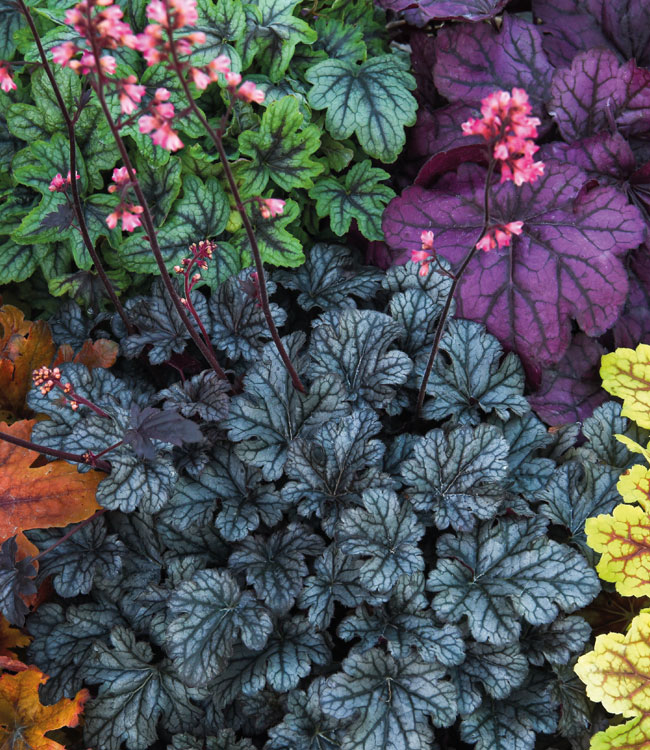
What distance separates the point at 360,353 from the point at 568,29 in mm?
1261

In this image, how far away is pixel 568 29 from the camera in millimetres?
2096

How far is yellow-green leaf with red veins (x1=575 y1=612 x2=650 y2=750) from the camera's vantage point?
138cm

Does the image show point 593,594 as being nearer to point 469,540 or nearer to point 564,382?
point 469,540

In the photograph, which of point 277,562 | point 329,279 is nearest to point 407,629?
point 277,562

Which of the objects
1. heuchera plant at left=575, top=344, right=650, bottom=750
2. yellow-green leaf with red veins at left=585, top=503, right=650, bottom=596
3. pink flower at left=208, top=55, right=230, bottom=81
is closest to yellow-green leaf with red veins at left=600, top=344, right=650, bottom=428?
heuchera plant at left=575, top=344, right=650, bottom=750

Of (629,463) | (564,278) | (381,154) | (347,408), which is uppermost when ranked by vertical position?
(381,154)

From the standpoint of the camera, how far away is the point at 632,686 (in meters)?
1.40

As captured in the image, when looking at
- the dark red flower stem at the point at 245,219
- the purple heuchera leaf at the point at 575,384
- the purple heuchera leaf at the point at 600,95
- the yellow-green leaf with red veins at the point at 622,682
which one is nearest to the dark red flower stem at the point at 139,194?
the dark red flower stem at the point at 245,219

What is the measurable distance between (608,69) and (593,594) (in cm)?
138

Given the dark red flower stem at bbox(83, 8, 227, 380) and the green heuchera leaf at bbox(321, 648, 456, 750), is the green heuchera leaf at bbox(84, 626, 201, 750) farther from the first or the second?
the dark red flower stem at bbox(83, 8, 227, 380)

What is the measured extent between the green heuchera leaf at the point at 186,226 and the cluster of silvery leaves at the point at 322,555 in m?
0.18

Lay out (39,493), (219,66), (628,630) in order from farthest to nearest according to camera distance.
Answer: (39,493), (628,630), (219,66)

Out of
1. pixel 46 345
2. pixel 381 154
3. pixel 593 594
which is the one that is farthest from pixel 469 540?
pixel 46 345

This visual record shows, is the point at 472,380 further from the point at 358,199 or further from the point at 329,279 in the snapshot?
the point at 358,199
